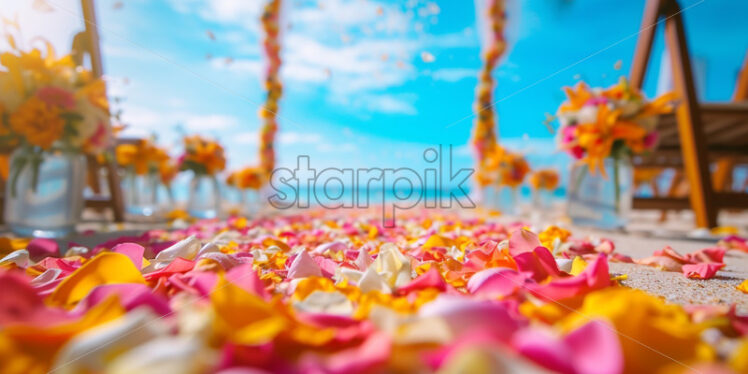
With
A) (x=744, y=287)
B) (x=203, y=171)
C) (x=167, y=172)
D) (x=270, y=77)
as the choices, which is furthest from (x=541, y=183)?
(x=270, y=77)

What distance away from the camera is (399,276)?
2.43 feet

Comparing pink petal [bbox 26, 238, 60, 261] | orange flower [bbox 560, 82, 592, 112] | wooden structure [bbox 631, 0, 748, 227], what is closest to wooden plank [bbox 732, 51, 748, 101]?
wooden structure [bbox 631, 0, 748, 227]

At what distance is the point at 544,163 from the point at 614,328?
169 inches

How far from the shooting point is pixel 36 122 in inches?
72.0

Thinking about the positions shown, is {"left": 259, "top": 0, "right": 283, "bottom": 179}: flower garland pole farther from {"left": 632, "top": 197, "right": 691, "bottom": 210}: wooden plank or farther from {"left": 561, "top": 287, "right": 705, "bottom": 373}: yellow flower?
{"left": 561, "top": 287, "right": 705, "bottom": 373}: yellow flower

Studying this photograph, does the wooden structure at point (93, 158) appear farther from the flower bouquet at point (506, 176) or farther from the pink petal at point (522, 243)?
the flower bouquet at point (506, 176)

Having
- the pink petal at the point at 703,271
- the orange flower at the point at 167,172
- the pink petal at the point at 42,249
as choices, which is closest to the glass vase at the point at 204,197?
the orange flower at the point at 167,172

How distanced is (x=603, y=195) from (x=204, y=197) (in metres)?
3.24

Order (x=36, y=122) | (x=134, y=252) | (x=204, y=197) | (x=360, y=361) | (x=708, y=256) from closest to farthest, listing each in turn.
→ (x=360, y=361)
(x=134, y=252)
(x=708, y=256)
(x=36, y=122)
(x=204, y=197)

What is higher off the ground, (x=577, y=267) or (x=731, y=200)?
(x=731, y=200)

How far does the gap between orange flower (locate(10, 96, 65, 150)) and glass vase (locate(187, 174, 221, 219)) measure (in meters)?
1.64

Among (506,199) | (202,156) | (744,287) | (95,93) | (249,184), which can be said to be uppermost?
(95,93)

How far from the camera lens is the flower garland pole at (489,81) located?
21.5 ft

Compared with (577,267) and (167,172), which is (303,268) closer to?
(577,267)
